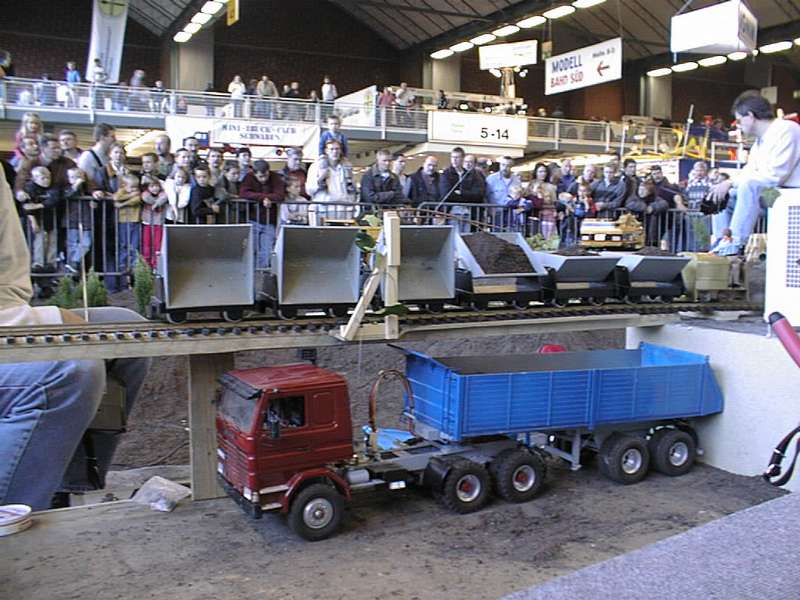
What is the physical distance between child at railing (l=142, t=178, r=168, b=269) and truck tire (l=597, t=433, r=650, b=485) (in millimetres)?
6447

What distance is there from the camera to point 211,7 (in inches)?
1085

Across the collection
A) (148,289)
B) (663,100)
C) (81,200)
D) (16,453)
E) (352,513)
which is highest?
(663,100)

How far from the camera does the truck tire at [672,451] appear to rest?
801 centimetres

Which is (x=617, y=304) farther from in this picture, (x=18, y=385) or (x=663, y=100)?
(x=663, y=100)

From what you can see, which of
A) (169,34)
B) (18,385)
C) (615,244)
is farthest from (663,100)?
(18,385)

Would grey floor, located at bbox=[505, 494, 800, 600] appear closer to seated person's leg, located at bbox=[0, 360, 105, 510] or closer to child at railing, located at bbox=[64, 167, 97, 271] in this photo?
seated person's leg, located at bbox=[0, 360, 105, 510]

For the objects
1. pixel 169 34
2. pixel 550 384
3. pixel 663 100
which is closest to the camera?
pixel 550 384

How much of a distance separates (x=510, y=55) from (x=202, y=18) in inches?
466

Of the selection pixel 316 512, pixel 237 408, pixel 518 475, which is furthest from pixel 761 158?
pixel 237 408

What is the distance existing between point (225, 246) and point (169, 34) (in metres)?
29.1

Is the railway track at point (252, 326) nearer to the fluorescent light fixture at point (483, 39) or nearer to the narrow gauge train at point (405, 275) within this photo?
the narrow gauge train at point (405, 275)

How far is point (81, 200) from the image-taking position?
10188mm

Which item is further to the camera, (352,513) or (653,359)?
(653,359)

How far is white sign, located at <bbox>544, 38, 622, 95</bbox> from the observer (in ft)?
66.3
